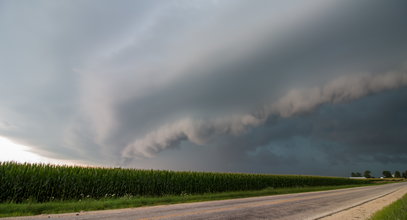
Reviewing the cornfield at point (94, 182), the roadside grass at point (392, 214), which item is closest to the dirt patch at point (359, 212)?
the roadside grass at point (392, 214)

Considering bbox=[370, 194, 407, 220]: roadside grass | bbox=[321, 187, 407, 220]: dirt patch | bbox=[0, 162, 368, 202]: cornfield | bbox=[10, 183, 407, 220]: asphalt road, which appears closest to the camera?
bbox=[10, 183, 407, 220]: asphalt road

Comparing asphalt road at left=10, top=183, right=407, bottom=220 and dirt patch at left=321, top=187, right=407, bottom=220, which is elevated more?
asphalt road at left=10, top=183, right=407, bottom=220

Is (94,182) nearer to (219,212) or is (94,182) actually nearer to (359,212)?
(219,212)

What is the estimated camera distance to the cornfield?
15.6m

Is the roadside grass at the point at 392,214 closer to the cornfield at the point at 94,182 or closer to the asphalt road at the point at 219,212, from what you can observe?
the asphalt road at the point at 219,212

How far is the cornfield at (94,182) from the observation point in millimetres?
15555

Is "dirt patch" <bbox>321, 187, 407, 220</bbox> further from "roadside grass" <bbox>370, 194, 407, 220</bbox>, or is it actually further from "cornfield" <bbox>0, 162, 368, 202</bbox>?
"cornfield" <bbox>0, 162, 368, 202</bbox>

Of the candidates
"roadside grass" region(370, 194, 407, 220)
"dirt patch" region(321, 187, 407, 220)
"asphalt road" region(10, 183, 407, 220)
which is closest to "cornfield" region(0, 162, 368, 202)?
"asphalt road" region(10, 183, 407, 220)

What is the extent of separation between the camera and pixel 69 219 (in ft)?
27.7

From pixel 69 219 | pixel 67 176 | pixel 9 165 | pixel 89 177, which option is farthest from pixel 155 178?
pixel 69 219

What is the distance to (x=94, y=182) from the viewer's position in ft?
61.7

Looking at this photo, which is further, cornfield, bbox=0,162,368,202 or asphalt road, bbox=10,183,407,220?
cornfield, bbox=0,162,368,202

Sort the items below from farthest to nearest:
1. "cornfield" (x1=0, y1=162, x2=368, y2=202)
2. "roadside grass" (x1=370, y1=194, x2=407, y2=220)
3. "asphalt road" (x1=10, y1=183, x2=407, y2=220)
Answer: "cornfield" (x1=0, y1=162, x2=368, y2=202), "roadside grass" (x1=370, y1=194, x2=407, y2=220), "asphalt road" (x1=10, y1=183, x2=407, y2=220)

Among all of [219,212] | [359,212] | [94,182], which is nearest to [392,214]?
[359,212]
